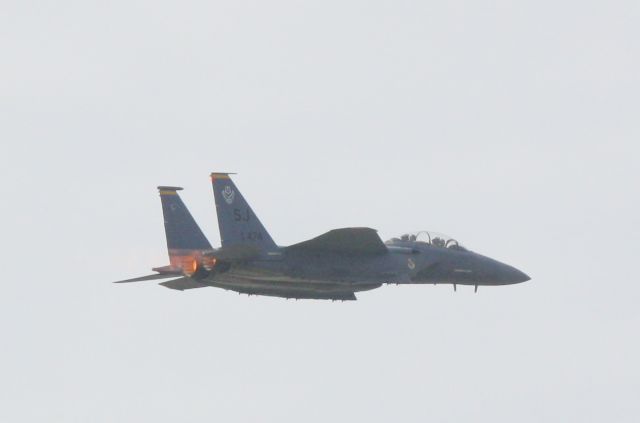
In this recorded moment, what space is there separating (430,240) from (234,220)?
26.0 feet

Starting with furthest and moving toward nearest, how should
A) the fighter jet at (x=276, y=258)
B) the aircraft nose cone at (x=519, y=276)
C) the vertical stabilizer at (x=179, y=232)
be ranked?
the aircraft nose cone at (x=519, y=276)
the vertical stabilizer at (x=179, y=232)
the fighter jet at (x=276, y=258)

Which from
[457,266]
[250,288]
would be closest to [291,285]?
[250,288]

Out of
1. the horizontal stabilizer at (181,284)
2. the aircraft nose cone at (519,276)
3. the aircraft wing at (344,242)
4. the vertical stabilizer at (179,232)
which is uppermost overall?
the vertical stabilizer at (179,232)

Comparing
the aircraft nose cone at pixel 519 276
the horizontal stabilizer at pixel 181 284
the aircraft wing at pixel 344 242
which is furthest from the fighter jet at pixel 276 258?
the aircraft nose cone at pixel 519 276

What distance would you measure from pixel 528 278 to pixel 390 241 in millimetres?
5646

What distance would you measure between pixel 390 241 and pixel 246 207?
5892 mm

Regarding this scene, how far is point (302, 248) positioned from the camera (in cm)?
7100

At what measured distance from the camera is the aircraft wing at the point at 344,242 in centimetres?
7038

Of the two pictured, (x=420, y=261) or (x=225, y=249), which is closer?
(x=225, y=249)

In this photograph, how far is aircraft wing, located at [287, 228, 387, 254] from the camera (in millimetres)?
70375

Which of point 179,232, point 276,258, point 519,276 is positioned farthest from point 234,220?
point 519,276

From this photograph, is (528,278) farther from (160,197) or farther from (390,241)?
(160,197)

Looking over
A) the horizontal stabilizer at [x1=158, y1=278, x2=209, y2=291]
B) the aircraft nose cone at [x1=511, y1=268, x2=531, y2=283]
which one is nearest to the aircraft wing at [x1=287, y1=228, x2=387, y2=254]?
the horizontal stabilizer at [x1=158, y1=278, x2=209, y2=291]

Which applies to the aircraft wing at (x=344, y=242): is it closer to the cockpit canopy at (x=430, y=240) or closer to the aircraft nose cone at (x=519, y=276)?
the cockpit canopy at (x=430, y=240)
